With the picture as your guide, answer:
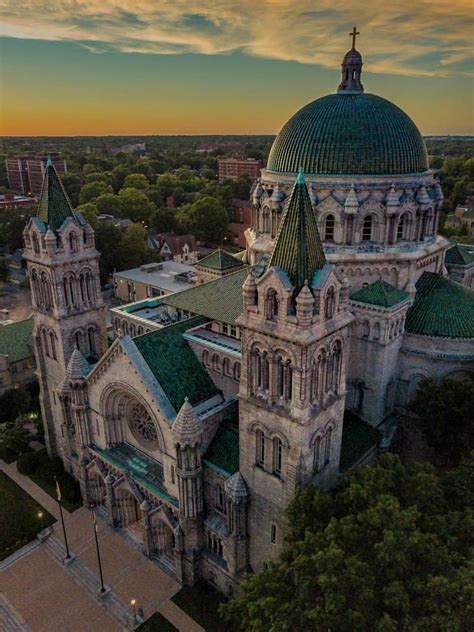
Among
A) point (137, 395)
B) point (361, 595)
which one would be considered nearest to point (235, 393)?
point (137, 395)

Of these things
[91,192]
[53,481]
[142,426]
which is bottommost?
[53,481]

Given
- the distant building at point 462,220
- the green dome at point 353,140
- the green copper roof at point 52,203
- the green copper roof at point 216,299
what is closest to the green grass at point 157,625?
the green copper roof at point 216,299

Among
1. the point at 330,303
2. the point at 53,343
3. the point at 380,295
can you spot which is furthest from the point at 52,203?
the point at 380,295

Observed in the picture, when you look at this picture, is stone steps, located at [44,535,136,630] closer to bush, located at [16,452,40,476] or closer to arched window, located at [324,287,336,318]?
bush, located at [16,452,40,476]

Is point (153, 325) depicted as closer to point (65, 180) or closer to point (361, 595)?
point (361, 595)

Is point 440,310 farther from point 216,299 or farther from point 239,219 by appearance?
point 239,219

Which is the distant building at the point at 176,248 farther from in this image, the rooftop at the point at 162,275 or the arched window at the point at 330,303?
the arched window at the point at 330,303

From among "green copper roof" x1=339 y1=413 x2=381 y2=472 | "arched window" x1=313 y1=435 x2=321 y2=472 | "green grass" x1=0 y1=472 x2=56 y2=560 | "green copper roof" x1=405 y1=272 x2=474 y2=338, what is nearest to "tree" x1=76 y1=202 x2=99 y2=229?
"green grass" x1=0 y1=472 x2=56 y2=560
